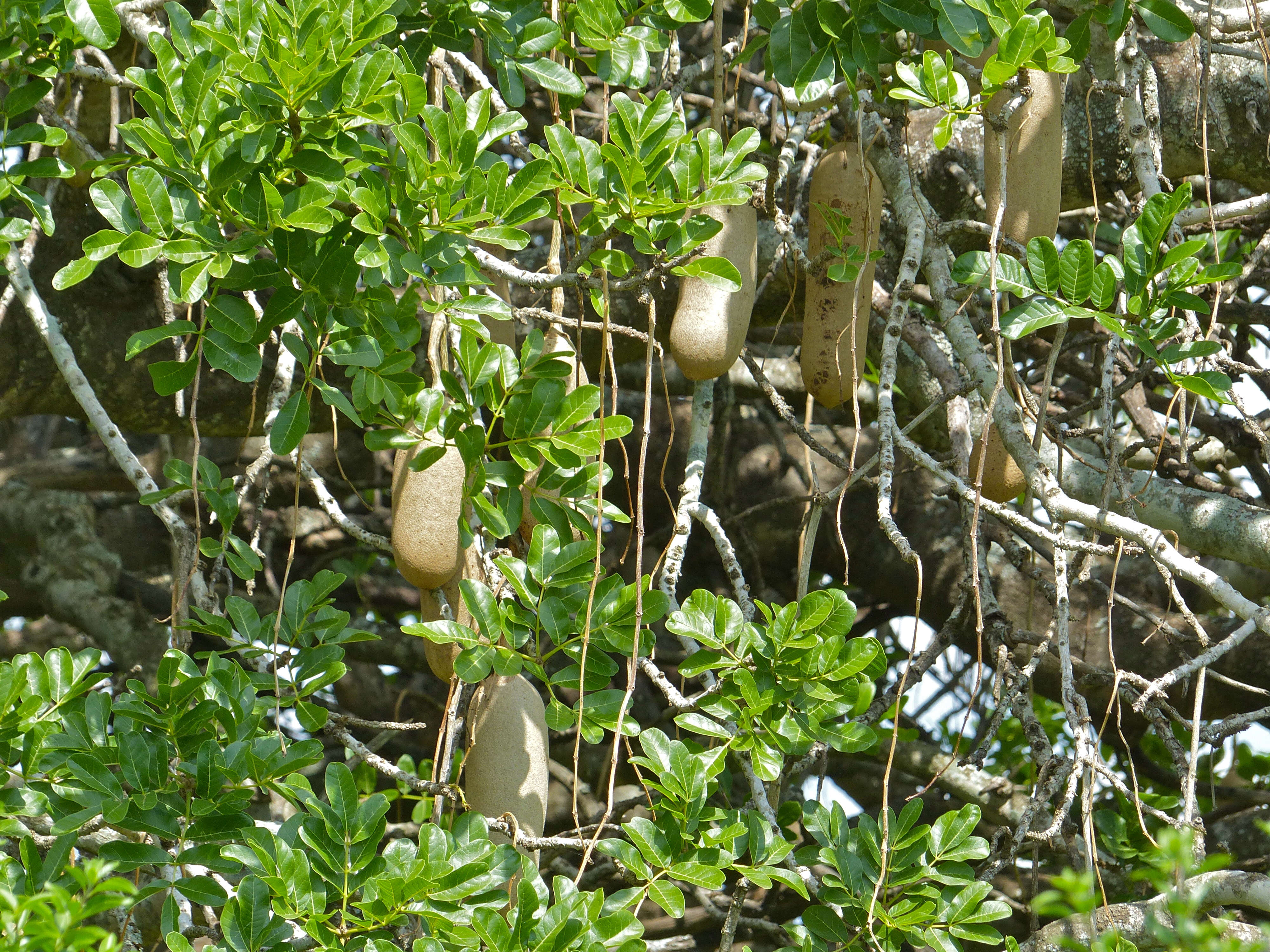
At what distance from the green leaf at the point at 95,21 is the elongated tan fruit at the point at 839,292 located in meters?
0.71

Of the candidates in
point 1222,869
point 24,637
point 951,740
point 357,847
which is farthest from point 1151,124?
point 24,637

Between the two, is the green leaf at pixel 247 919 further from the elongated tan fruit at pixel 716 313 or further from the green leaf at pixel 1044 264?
the green leaf at pixel 1044 264

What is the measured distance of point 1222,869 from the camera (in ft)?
4.14

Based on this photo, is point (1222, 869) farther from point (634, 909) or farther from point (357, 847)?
point (357, 847)

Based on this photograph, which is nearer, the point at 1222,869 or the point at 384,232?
the point at 384,232

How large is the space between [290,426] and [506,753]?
351 millimetres

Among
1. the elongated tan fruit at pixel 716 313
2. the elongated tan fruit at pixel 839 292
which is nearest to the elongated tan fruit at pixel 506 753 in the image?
the elongated tan fruit at pixel 716 313

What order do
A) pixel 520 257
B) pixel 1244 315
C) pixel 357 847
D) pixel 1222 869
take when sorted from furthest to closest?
pixel 520 257 → pixel 1244 315 → pixel 1222 869 → pixel 357 847

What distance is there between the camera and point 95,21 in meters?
1.09

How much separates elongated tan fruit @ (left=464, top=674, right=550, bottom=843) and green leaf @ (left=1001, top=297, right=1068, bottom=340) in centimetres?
54

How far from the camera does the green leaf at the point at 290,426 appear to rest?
41.2 inches

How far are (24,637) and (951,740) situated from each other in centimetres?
225

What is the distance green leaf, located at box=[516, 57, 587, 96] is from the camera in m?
1.17

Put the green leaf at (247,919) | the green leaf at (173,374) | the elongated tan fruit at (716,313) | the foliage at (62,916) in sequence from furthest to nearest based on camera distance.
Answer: the elongated tan fruit at (716,313) < the green leaf at (173,374) < the green leaf at (247,919) < the foliage at (62,916)
